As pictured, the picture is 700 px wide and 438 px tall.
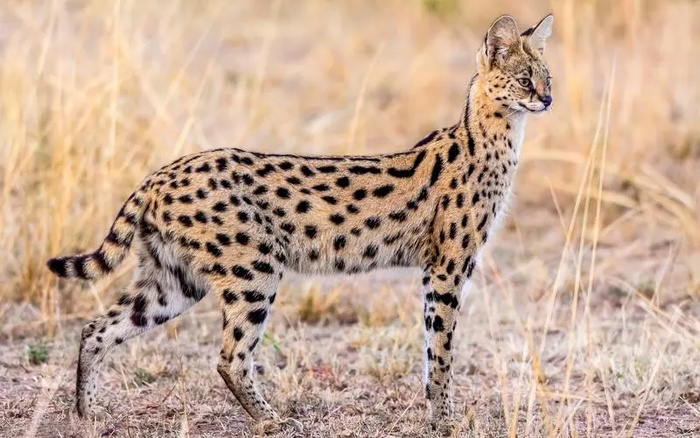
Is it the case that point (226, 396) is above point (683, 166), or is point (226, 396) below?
below

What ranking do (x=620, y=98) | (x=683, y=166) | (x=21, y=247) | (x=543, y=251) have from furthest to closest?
(x=620, y=98) → (x=683, y=166) → (x=543, y=251) → (x=21, y=247)

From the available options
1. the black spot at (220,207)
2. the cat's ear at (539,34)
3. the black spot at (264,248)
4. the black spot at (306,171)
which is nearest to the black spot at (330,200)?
the black spot at (306,171)

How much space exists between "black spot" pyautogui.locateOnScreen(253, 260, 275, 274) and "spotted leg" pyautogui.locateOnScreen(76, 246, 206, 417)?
328mm

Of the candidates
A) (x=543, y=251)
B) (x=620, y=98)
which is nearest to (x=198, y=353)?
(x=543, y=251)

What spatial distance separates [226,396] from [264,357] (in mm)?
689

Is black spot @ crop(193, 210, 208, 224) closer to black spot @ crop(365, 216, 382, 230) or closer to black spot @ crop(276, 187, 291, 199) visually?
black spot @ crop(276, 187, 291, 199)

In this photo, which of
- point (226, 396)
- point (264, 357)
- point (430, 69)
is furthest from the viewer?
point (430, 69)

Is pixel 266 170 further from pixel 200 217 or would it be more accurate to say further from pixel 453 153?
pixel 453 153

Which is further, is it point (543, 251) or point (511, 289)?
point (543, 251)

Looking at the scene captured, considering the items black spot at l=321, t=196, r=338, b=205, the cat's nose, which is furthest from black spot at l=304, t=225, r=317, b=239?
the cat's nose

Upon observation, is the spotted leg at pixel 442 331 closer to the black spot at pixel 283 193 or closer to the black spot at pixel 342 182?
the black spot at pixel 342 182

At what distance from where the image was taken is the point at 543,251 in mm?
8539

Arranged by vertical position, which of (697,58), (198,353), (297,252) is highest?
(697,58)

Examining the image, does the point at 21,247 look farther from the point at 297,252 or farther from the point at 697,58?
the point at 697,58
